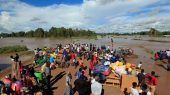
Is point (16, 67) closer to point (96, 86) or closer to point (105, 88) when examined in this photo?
point (105, 88)

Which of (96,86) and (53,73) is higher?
(96,86)

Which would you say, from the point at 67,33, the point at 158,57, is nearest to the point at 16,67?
the point at 158,57

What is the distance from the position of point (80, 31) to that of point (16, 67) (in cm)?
13497

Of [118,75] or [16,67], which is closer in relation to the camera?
[118,75]

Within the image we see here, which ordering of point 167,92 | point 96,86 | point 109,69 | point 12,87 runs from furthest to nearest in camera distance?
1. point 109,69
2. point 167,92
3. point 12,87
4. point 96,86

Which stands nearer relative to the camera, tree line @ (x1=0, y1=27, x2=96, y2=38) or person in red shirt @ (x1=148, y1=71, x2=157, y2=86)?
person in red shirt @ (x1=148, y1=71, x2=157, y2=86)

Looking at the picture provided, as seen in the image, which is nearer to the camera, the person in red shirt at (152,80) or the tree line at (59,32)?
the person in red shirt at (152,80)

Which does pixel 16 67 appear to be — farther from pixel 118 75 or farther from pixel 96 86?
pixel 96 86

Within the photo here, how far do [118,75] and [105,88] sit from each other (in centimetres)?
128

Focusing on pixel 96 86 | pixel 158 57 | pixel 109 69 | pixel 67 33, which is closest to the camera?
pixel 96 86

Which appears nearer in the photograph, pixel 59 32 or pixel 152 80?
pixel 152 80

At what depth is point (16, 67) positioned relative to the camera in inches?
583

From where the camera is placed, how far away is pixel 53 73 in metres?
17.3

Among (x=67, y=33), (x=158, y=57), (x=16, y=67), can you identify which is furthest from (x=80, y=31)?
(x=16, y=67)
